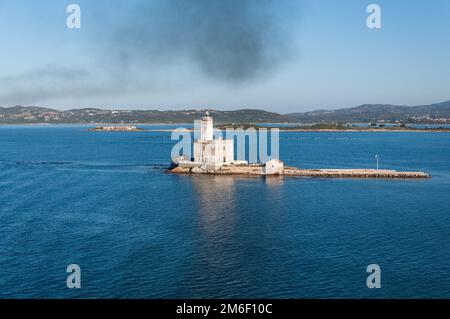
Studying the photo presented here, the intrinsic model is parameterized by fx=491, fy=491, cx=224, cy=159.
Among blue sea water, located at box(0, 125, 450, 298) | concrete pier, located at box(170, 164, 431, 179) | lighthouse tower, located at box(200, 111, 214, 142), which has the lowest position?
blue sea water, located at box(0, 125, 450, 298)

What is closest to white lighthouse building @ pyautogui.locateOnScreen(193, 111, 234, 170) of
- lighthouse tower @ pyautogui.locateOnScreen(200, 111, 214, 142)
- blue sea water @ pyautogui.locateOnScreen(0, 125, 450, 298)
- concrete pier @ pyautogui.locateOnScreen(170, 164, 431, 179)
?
lighthouse tower @ pyautogui.locateOnScreen(200, 111, 214, 142)

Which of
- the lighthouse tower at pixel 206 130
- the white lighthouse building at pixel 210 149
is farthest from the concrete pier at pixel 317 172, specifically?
the lighthouse tower at pixel 206 130

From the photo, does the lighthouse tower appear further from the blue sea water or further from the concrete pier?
the blue sea water

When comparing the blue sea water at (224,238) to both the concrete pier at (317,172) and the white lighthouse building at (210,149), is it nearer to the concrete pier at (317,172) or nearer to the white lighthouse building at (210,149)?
the concrete pier at (317,172)

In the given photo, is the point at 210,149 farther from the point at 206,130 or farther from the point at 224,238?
the point at 224,238

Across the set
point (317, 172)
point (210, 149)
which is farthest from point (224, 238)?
point (317, 172)
